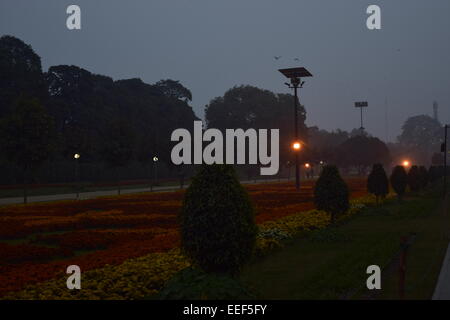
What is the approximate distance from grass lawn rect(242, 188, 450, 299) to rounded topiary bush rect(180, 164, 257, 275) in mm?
821

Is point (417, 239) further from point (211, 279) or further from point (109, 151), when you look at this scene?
point (109, 151)

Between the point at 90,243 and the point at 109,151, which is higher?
the point at 109,151

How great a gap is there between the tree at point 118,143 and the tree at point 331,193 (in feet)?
102

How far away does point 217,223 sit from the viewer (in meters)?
8.70

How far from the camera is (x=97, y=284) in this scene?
378 inches

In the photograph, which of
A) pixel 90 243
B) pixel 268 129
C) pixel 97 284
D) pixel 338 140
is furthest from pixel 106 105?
pixel 338 140

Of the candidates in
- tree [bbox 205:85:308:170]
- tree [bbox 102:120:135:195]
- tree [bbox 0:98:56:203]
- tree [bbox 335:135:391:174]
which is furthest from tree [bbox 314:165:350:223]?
tree [bbox 335:135:391:174]

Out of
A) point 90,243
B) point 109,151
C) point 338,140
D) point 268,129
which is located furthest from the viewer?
point 338,140

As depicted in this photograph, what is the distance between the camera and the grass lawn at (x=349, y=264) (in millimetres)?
9867

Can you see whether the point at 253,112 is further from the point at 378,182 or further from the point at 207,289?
the point at 207,289

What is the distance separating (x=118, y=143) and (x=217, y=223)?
40829mm

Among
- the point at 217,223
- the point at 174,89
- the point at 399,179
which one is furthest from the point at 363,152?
the point at 217,223
